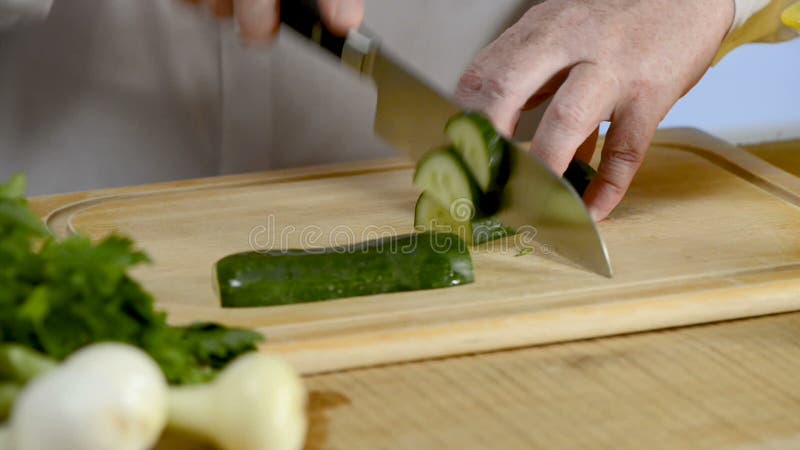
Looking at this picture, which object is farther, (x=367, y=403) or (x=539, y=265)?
(x=539, y=265)

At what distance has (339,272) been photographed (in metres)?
2.07

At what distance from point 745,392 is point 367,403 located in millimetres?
615

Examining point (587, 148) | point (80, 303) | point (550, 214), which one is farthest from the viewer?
point (587, 148)

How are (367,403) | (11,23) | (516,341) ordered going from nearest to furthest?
1. (367,403)
2. (516,341)
3. (11,23)

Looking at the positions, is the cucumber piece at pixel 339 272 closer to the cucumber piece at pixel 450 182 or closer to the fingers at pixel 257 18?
the cucumber piece at pixel 450 182

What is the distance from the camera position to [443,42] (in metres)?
3.36

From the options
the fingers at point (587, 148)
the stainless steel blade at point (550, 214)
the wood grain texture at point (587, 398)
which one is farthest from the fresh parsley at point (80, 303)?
the fingers at point (587, 148)

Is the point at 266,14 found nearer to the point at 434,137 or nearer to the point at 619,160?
the point at 434,137

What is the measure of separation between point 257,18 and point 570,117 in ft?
2.37

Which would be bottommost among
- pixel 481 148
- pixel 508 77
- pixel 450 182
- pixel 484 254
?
pixel 484 254

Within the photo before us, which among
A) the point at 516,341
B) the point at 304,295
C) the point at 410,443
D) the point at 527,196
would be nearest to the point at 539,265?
the point at 527,196

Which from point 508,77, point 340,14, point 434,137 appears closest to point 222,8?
point 340,14

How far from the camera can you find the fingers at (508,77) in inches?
94.4

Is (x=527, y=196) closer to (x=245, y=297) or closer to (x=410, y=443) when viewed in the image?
(x=245, y=297)
